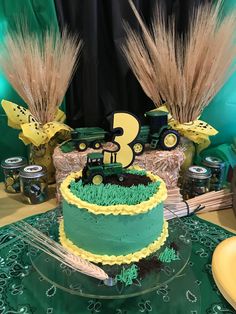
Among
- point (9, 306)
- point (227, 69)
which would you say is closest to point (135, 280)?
point (9, 306)

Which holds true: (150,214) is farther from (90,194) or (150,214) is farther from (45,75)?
(45,75)

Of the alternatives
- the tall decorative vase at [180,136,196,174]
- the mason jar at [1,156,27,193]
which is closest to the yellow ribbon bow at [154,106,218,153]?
the tall decorative vase at [180,136,196,174]

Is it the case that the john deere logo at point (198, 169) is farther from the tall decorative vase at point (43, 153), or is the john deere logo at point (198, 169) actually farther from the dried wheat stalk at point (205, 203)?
the tall decorative vase at point (43, 153)

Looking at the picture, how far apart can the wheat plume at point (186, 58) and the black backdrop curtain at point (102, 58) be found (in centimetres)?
4

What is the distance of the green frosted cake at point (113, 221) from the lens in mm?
633

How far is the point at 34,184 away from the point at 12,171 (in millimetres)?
100

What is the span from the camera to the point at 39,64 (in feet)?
3.01

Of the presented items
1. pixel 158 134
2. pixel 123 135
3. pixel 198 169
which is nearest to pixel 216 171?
pixel 198 169

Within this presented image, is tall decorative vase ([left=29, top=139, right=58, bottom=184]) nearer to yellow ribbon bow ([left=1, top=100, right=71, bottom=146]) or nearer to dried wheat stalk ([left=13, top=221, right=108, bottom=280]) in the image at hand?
yellow ribbon bow ([left=1, top=100, right=71, bottom=146])

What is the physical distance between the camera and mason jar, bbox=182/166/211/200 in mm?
953

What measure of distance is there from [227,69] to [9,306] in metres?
0.75

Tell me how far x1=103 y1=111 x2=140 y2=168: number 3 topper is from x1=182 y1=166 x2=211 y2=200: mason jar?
25cm

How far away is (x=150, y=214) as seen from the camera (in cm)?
66

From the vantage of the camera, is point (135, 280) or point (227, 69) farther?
point (227, 69)
